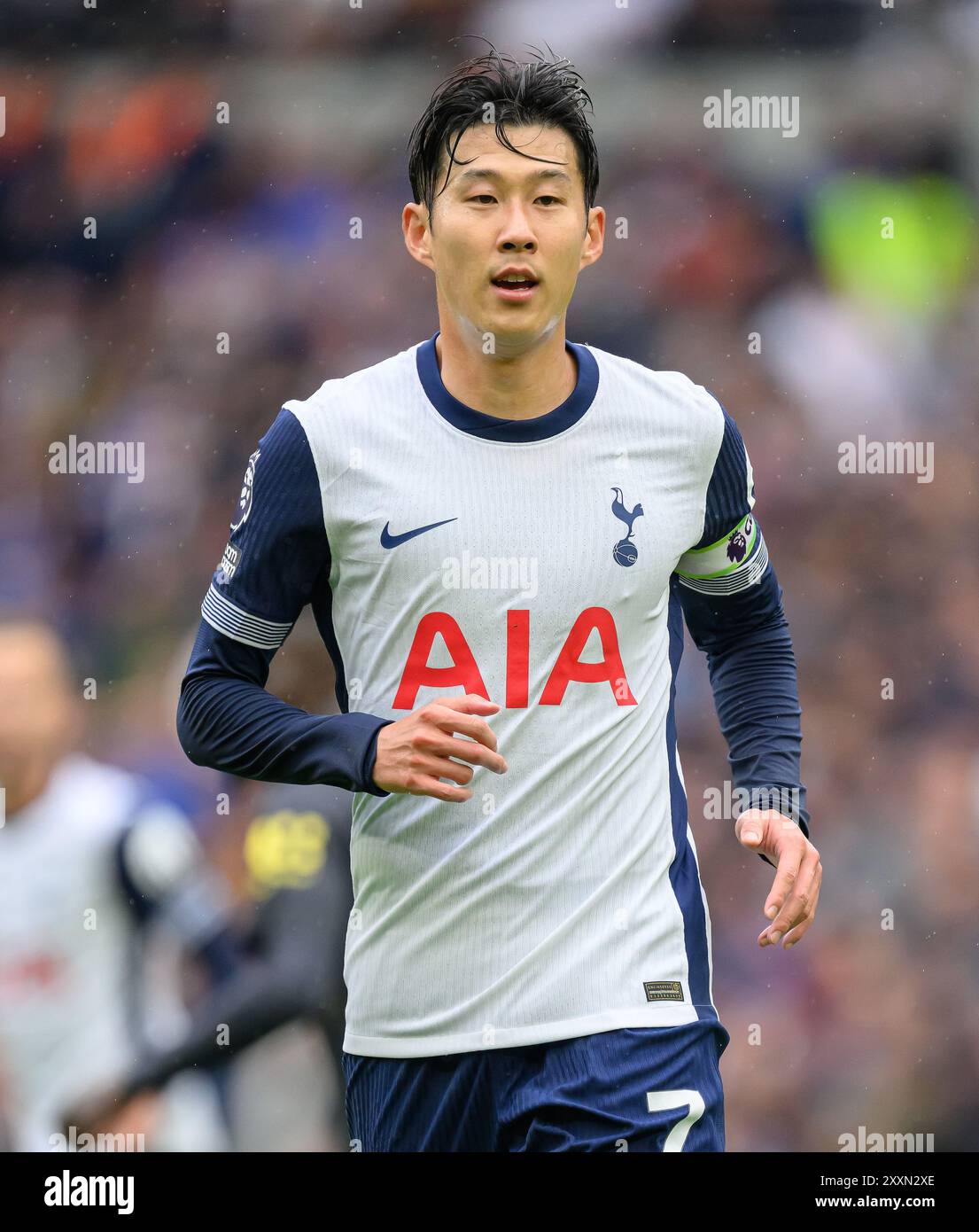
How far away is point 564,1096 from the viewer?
280 cm

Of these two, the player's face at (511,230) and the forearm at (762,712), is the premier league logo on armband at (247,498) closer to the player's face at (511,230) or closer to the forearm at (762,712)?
the player's face at (511,230)

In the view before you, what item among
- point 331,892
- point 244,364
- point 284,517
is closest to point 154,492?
point 244,364

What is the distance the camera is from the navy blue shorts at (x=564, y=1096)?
2.78 meters

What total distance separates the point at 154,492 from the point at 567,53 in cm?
243

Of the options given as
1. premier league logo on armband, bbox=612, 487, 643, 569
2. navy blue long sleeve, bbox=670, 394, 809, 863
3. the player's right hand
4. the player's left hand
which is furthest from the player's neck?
the player's left hand

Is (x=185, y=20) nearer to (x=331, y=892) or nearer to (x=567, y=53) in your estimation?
(x=567, y=53)

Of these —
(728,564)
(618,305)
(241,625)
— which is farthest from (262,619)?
(618,305)

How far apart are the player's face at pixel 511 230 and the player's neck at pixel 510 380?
0.14 feet

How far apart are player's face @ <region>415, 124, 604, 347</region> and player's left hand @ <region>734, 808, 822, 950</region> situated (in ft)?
3.06

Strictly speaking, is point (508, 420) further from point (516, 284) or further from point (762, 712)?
point (762, 712)

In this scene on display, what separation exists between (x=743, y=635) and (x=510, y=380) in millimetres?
743

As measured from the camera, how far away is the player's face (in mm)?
3021

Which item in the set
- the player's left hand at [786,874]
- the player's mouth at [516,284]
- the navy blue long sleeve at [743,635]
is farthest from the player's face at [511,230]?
the player's left hand at [786,874]

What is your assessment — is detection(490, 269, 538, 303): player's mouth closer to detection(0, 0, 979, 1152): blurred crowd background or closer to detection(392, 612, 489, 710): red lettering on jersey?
detection(392, 612, 489, 710): red lettering on jersey
